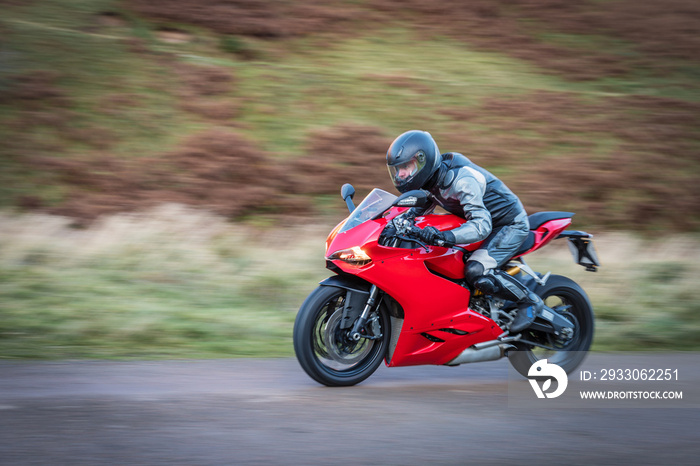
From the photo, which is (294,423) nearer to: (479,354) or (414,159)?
(479,354)

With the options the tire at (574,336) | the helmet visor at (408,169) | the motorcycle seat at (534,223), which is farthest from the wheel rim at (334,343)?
the motorcycle seat at (534,223)

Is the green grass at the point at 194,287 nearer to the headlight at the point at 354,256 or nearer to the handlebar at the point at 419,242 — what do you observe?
the headlight at the point at 354,256

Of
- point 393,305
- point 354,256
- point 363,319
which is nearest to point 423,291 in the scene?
point 393,305

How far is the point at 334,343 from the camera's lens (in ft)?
19.9

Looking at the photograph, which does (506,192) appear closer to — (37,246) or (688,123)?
(37,246)

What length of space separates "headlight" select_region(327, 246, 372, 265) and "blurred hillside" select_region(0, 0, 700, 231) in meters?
9.49

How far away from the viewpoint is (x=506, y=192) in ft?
21.7

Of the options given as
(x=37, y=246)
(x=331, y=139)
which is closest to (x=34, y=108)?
(x=331, y=139)

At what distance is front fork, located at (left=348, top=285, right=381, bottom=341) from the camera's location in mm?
6023

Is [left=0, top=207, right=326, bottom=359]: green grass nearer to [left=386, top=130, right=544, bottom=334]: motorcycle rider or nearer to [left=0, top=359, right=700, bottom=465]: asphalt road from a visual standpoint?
[left=0, top=359, right=700, bottom=465]: asphalt road

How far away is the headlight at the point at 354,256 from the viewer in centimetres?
596

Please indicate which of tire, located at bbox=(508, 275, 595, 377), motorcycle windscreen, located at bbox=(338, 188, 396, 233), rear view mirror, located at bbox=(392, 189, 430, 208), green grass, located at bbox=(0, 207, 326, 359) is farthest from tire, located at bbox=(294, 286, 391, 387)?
green grass, located at bbox=(0, 207, 326, 359)

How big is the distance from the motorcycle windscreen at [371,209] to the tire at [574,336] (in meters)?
1.58

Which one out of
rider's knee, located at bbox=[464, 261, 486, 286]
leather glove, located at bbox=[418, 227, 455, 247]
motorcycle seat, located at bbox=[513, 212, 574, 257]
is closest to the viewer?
leather glove, located at bbox=[418, 227, 455, 247]
